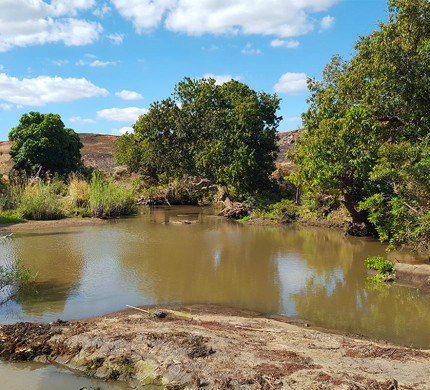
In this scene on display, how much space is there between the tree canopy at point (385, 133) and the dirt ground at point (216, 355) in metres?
6.02

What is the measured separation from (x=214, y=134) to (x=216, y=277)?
14578mm

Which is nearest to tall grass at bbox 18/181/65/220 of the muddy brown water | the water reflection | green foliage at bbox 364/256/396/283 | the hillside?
the muddy brown water

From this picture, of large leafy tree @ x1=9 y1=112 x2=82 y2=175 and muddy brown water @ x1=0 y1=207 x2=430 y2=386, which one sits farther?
large leafy tree @ x1=9 y1=112 x2=82 y2=175

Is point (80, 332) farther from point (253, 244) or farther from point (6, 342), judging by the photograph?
point (253, 244)

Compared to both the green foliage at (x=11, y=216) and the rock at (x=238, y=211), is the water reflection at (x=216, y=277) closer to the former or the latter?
the green foliage at (x=11, y=216)

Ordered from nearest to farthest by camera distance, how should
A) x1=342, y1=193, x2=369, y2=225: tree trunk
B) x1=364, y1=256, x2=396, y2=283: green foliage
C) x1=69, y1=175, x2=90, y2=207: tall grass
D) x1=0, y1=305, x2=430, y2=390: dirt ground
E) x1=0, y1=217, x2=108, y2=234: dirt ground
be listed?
x1=0, y1=305, x2=430, y2=390: dirt ground → x1=364, y1=256, x2=396, y2=283: green foliage → x1=342, y1=193, x2=369, y2=225: tree trunk → x1=0, y1=217, x2=108, y2=234: dirt ground → x1=69, y1=175, x2=90, y2=207: tall grass

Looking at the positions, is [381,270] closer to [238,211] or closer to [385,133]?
[385,133]

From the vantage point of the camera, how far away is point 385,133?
14.8m

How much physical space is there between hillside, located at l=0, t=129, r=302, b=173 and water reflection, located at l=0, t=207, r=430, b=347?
68.2 feet

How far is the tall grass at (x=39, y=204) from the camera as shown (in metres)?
19.6

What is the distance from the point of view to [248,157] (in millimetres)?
22984

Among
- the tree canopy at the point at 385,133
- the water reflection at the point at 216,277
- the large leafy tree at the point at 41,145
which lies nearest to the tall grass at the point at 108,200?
the water reflection at the point at 216,277

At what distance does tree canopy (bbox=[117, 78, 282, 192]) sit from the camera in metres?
23.4

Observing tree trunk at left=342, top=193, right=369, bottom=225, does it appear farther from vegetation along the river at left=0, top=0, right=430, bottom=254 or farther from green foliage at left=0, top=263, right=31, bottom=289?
green foliage at left=0, top=263, right=31, bottom=289
